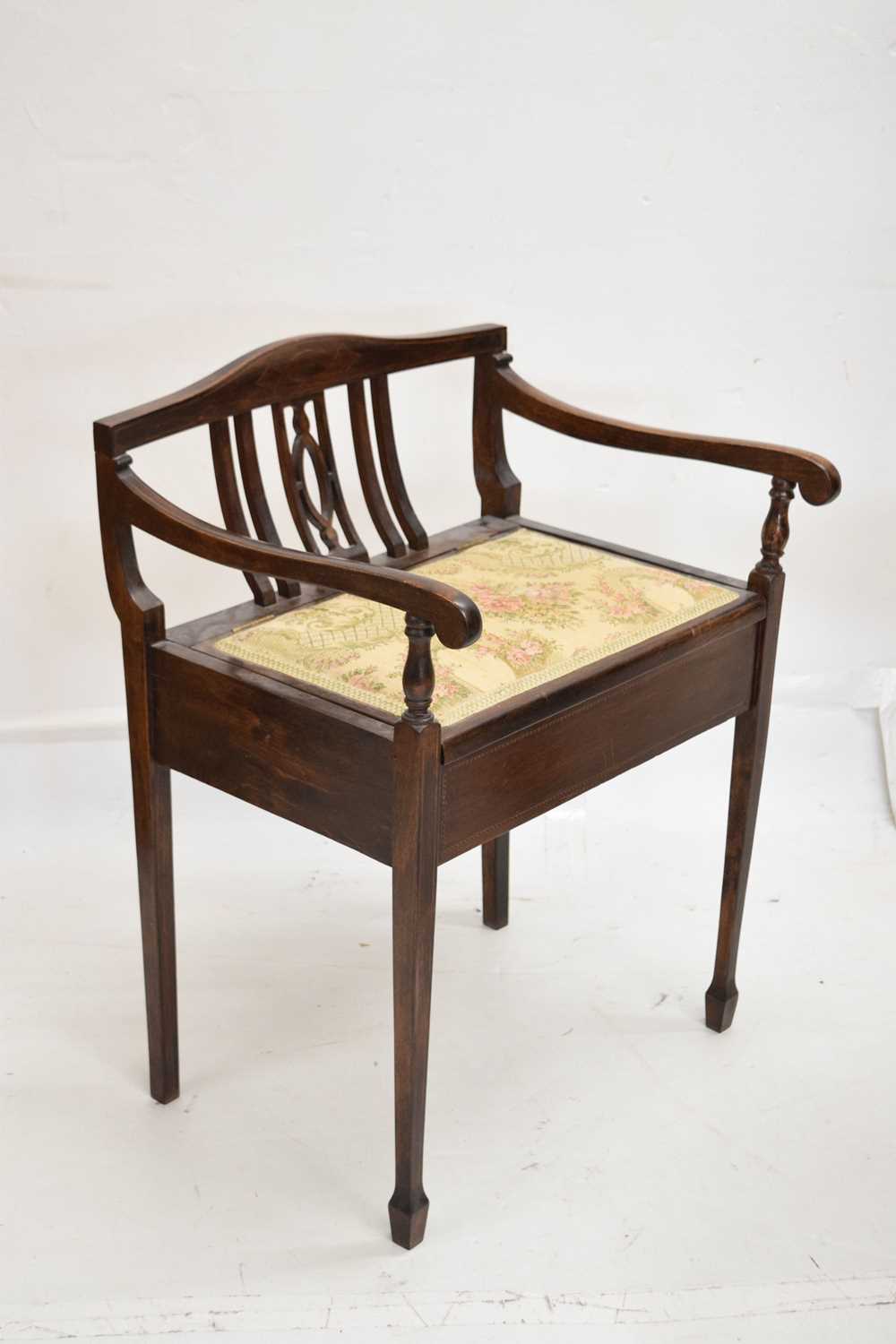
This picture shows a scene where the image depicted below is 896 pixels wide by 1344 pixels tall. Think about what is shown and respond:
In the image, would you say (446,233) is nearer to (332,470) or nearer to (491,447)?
(491,447)

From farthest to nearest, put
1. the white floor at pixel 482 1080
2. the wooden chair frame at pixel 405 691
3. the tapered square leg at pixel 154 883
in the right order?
the tapered square leg at pixel 154 883
the white floor at pixel 482 1080
the wooden chair frame at pixel 405 691

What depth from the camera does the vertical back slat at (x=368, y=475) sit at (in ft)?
7.29

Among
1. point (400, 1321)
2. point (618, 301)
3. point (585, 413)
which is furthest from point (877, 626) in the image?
point (400, 1321)

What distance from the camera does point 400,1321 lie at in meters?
1.84

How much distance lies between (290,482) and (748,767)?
2.28 ft

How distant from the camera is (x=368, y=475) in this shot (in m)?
2.25

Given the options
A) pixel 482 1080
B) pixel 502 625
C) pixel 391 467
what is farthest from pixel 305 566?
pixel 482 1080

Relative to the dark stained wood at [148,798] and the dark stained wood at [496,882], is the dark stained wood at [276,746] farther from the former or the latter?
the dark stained wood at [496,882]

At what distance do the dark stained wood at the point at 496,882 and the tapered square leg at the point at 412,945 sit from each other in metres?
0.67

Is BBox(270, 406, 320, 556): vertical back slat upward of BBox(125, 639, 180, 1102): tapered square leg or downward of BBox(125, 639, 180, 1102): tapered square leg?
upward

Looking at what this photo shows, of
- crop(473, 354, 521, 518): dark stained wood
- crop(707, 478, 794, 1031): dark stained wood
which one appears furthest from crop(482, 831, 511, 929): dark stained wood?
crop(473, 354, 521, 518): dark stained wood

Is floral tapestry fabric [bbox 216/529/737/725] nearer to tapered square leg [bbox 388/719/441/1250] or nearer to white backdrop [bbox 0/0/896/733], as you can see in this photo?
tapered square leg [bbox 388/719/441/1250]

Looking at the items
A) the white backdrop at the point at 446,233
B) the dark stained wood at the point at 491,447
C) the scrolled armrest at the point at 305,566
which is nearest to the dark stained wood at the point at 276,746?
the scrolled armrest at the point at 305,566

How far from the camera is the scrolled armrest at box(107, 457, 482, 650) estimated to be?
1.64 m
